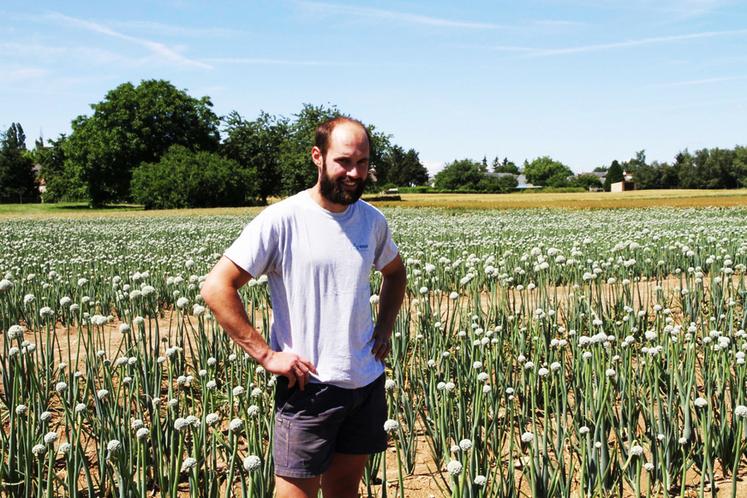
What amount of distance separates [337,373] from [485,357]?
2608 millimetres

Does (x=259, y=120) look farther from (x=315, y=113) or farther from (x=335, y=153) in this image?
(x=335, y=153)

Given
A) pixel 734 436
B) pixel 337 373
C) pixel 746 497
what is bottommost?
pixel 746 497

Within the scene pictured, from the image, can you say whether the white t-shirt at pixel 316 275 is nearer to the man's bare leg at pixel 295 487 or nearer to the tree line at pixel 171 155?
the man's bare leg at pixel 295 487

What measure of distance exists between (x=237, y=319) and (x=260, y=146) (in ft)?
250

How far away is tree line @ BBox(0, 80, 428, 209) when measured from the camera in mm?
56438

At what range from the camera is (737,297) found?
26.5ft

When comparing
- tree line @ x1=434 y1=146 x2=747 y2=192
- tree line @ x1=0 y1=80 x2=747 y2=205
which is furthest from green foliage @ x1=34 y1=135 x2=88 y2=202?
tree line @ x1=434 y1=146 x2=747 y2=192

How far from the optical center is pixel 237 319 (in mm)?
2809

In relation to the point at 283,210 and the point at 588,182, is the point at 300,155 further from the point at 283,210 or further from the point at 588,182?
the point at 588,182

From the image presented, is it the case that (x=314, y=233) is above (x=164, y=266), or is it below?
above

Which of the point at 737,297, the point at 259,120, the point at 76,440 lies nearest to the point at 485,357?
Answer: the point at 76,440

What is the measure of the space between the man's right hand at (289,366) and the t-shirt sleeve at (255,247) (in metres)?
0.34

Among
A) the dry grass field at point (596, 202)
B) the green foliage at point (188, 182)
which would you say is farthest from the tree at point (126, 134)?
the dry grass field at point (596, 202)

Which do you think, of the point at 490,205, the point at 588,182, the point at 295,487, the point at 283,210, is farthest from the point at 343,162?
the point at 588,182
